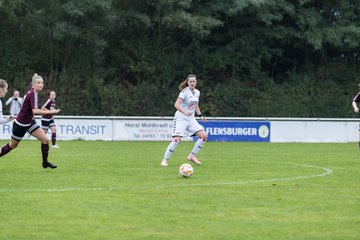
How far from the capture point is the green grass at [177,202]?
29.6 ft

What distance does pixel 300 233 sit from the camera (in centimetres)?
887

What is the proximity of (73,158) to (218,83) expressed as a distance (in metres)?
23.1

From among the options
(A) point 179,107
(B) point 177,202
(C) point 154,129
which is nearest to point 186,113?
(A) point 179,107

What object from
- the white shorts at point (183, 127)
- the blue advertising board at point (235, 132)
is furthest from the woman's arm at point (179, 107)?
Result: the blue advertising board at point (235, 132)

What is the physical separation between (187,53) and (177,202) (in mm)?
33278

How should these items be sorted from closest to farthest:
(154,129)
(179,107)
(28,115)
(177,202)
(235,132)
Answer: (177,202)
(28,115)
(179,107)
(235,132)
(154,129)

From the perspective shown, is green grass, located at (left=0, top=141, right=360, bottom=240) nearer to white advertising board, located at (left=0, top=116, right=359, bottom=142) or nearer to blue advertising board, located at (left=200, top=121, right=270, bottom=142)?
blue advertising board, located at (left=200, top=121, right=270, bottom=142)

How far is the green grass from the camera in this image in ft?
29.6

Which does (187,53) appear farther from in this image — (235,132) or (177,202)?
(177,202)

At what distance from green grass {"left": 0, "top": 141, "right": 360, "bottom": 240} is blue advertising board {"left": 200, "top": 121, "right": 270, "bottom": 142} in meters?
14.6

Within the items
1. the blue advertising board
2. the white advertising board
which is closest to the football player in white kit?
the blue advertising board

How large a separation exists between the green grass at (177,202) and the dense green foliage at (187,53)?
22.5 m

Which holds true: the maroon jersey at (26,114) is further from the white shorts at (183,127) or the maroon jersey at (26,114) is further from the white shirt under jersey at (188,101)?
the white shirt under jersey at (188,101)

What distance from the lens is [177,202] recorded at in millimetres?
11328
